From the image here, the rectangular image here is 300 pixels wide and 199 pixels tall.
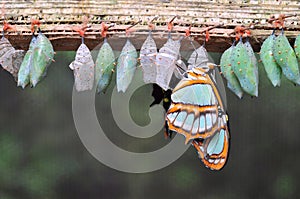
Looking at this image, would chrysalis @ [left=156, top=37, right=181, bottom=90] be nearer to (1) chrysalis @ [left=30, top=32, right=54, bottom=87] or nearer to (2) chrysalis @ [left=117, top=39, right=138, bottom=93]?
(2) chrysalis @ [left=117, top=39, right=138, bottom=93]

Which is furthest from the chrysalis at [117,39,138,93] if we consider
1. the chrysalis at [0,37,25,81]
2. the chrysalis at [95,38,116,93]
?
the chrysalis at [0,37,25,81]

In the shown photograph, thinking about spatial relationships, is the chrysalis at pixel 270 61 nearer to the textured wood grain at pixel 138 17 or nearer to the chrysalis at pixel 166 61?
the textured wood grain at pixel 138 17

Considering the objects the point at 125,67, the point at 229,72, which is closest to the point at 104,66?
the point at 125,67

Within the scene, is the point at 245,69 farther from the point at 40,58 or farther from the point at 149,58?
the point at 40,58

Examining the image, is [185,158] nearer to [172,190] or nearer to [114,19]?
[172,190]

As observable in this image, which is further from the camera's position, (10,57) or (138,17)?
(10,57)

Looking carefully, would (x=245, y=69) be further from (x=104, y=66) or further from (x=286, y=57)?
(x=104, y=66)

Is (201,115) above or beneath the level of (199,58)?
beneath

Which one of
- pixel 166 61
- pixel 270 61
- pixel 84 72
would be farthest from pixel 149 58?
pixel 270 61
